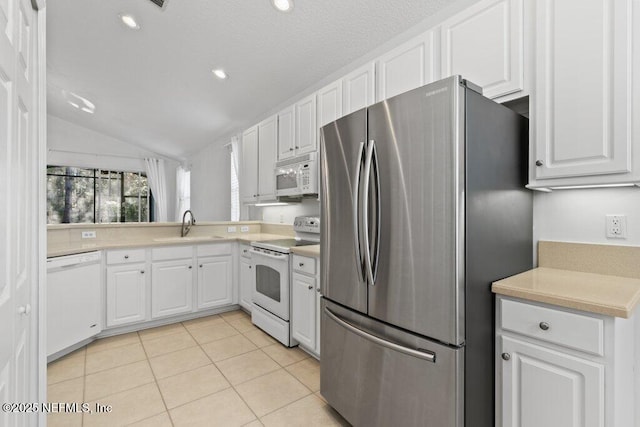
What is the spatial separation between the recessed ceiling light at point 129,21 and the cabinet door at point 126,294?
2297mm

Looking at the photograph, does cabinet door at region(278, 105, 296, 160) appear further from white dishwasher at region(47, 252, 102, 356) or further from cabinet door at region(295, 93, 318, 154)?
white dishwasher at region(47, 252, 102, 356)

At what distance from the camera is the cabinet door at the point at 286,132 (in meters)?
3.10

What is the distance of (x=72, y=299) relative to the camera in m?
2.50

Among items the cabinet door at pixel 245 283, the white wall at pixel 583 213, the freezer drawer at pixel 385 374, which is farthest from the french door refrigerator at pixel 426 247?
the cabinet door at pixel 245 283

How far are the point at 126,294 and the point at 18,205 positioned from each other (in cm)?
227

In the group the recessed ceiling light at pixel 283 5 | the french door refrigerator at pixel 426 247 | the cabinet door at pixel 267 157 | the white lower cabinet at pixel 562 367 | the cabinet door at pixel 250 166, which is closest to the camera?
the white lower cabinet at pixel 562 367

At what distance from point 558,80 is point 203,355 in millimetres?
2989

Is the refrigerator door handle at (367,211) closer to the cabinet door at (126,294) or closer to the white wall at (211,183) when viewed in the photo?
the cabinet door at (126,294)

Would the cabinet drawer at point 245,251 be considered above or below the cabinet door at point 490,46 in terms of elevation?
below

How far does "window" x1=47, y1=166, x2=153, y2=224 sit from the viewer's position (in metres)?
6.43

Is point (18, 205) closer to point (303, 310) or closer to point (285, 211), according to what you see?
point (303, 310)

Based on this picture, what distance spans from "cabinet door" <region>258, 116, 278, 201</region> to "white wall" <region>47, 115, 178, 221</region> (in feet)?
17.5

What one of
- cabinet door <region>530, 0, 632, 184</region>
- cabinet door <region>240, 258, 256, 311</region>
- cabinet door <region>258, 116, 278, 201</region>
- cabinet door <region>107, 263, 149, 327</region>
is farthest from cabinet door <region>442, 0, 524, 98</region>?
cabinet door <region>107, 263, 149, 327</region>

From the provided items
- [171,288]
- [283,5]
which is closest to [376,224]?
[283,5]
